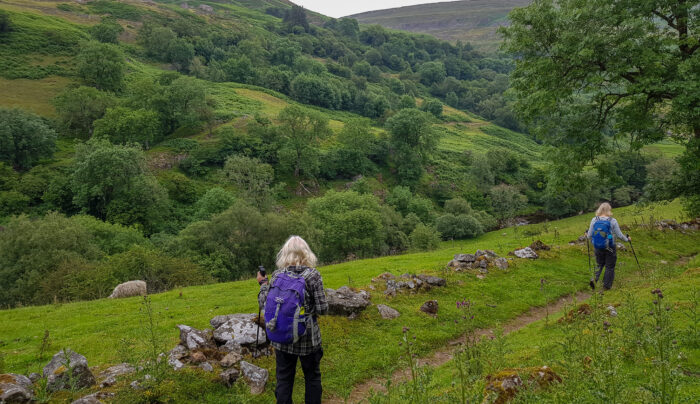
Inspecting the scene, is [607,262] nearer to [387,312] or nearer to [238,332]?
[387,312]

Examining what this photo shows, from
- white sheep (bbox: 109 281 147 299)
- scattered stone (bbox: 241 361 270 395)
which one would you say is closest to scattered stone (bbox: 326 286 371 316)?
scattered stone (bbox: 241 361 270 395)

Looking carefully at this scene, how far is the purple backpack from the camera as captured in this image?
5.68m

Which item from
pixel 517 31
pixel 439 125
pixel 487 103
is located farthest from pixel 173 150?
pixel 487 103

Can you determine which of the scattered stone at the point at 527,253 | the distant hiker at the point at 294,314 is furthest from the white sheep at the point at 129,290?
the scattered stone at the point at 527,253

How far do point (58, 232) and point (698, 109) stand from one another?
39.5 metres

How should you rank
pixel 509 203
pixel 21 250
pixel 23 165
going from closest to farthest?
pixel 21 250, pixel 23 165, pixel 509 203

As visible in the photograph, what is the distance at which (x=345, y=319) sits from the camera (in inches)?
453

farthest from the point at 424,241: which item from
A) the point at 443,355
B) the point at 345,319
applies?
the point at 443,355

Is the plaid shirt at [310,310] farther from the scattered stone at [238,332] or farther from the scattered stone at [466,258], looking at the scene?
the scattered stone at [466,258]

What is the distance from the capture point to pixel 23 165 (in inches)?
2221

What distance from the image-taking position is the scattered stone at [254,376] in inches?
311

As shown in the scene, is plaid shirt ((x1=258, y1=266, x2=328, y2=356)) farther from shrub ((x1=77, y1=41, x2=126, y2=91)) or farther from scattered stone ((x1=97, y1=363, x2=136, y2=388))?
shrub ((x1=77, y1=41, x2=126, y2=91))

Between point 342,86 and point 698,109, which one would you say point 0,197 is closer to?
point 698,109

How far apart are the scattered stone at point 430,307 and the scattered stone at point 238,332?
6.22 meters
